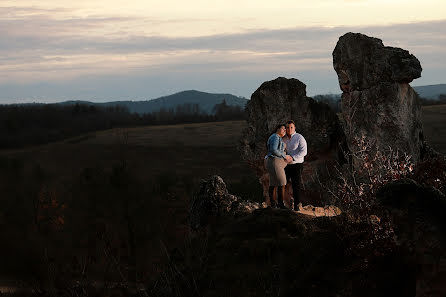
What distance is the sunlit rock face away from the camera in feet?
69.3

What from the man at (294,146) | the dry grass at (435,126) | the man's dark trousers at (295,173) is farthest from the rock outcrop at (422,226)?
the dry grass at (435,126)

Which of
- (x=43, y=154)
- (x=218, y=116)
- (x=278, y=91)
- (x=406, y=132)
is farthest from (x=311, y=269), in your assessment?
(x=218, y=116)

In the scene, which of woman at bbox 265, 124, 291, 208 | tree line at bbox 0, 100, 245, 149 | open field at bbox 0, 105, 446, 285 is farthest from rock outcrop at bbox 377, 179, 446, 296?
tree line at bbox 0, 100, 245, 149

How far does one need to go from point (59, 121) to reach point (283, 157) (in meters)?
137

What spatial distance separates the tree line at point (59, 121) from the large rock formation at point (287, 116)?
337 feet

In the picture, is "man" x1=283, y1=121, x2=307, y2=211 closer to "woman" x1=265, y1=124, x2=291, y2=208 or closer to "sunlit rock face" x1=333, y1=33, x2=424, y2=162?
"woman" x1=265, y1=124, x2=291, y2=208

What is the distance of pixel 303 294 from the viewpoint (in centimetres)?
1034

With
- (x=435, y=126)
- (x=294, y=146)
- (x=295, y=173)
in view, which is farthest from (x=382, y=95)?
(x=435, y=126)

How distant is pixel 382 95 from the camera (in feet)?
69.9

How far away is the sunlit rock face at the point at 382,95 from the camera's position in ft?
69.3

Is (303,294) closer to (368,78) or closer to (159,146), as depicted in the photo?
(368,78)

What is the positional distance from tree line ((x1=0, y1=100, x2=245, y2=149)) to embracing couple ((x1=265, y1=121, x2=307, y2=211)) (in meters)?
110

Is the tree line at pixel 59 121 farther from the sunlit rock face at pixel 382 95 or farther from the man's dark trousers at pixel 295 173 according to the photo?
the man's dark trousers at pixel 295 173

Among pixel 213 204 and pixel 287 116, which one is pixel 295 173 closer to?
pixel 213 204
